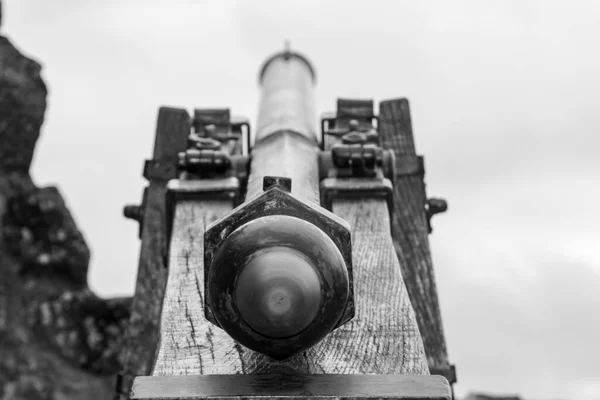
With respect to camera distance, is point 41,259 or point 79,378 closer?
point 79,378

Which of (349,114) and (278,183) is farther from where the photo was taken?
(349,114)

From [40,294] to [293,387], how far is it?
4.97m

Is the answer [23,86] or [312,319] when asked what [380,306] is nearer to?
[312,319]

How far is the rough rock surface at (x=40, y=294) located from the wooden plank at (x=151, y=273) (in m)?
3.14

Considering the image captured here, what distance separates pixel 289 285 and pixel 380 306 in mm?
408

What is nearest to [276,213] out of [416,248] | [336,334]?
[336,334]

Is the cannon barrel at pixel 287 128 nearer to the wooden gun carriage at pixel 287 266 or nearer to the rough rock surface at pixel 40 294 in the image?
the wooden gun carriage at pixel 287 266

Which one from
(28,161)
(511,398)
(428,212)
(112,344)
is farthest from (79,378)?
(428,212)

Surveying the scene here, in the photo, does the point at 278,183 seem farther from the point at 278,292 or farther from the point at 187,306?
the point at 187,306

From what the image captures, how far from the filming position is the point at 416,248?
230cm

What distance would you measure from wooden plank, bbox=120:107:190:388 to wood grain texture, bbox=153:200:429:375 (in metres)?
0.60

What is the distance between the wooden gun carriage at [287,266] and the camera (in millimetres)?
1245

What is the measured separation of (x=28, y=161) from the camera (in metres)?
6.49

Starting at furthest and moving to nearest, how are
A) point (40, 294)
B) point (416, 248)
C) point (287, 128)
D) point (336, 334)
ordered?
1. point (40, 294)
2. point (287, 128)
3. point (416, 248)
4. point (336, 334)
